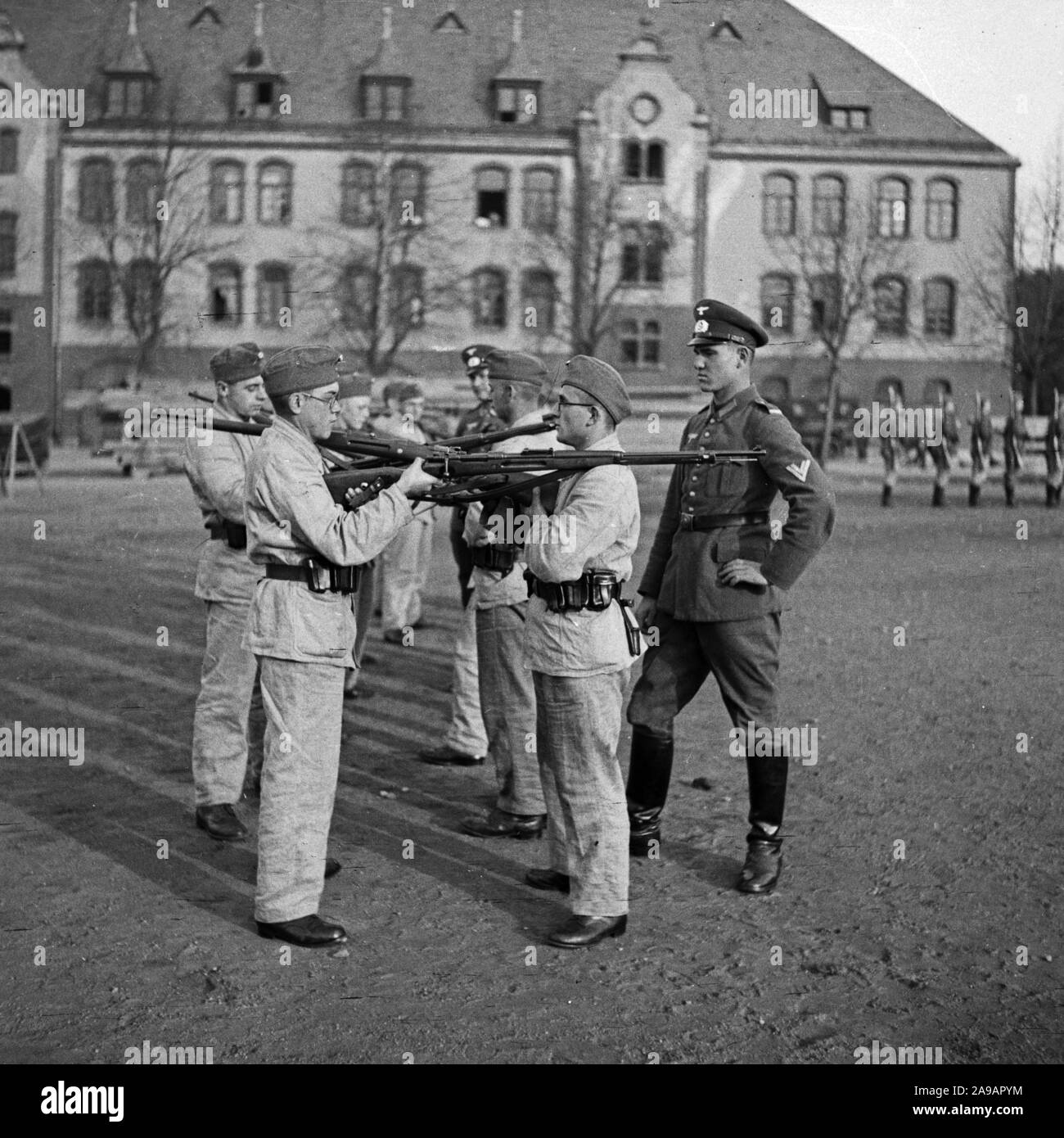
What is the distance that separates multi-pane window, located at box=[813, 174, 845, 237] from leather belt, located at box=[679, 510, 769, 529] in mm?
37614

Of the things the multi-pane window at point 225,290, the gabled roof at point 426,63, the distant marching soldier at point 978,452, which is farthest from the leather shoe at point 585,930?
the multi-pane window at point 225,290

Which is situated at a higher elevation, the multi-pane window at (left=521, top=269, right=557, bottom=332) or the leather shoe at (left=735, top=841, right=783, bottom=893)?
the multi-pane window at (left=521, top=269, right=557, bottom=332)

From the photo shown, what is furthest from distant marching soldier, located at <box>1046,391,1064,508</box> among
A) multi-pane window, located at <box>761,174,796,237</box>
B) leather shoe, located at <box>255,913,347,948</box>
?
leather shoe, located at <box>255,913,347,948</box>

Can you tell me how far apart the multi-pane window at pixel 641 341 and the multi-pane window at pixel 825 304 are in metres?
4.73

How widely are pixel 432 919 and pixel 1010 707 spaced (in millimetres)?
4849

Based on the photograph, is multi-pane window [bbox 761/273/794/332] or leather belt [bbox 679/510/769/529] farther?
multi-pane window [bbox 761/273/794/332]

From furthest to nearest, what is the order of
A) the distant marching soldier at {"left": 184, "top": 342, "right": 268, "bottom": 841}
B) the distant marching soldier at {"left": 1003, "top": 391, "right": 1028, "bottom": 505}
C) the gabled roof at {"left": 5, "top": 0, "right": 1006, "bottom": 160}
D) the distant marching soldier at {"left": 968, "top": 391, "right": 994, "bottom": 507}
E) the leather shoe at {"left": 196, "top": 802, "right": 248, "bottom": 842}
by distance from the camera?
the gabled roof at {"left": 5, "top": 0, "right": 1006, "bottom": 160}, the distant marching soldier at {"left": 968, "top": 391, "right": 994, "bottom": 507}, the distant marching soldier at {"left": 1003, "top": 391, "right": 1028, "bottom": 505}, the distant marching soldier at {"left": 184, "top": 342, "right": 268, "bottom": 841}, the leather shoe at {"left": 196, "top": 802, "right": 248, "bottom": 842}

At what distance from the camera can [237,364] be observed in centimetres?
Result: 701

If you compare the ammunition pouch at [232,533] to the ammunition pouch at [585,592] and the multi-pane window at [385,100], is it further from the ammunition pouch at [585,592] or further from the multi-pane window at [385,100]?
the multi-pane window at [385,100]

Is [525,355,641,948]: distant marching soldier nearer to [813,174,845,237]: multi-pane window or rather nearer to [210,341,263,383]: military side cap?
[210,341,263,383]: military side cap

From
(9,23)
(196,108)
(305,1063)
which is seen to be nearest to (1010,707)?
(305,1063)

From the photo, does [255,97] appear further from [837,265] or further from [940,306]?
[940,306]

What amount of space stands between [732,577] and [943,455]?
20.8 m

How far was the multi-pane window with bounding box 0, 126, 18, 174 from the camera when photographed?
46.9 meters
